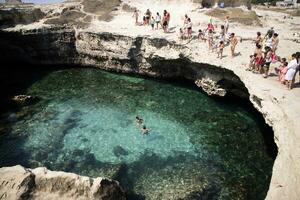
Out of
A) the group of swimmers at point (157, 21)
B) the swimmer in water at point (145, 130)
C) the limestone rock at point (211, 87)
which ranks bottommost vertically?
the swimmer in water at point (145, 130)

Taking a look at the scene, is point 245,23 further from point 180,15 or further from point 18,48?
point 18,48

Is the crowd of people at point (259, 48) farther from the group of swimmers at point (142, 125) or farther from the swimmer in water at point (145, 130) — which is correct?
the swimmer in water at point (145, 130)

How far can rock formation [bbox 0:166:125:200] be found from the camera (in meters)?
11.2

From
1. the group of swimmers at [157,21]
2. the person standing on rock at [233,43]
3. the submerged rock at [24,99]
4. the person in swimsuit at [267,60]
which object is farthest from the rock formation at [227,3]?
the submerged rock at [24,99]

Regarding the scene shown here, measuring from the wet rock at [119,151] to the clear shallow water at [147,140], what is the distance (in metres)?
0.06

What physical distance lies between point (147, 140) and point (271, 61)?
10425 mm

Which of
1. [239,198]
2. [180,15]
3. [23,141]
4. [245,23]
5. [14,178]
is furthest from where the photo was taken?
[180,15]

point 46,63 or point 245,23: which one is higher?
point 245,23

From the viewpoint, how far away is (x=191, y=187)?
53.6 feet

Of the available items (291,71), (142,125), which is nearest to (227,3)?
(291,71)

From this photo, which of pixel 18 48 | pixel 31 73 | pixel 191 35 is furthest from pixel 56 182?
pixel 18 48

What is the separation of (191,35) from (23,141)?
17.4 metres

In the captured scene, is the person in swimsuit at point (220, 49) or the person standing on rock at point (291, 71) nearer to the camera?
the person standing on rock at point (291, 71)

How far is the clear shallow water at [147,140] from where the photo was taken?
1689 centimetres
